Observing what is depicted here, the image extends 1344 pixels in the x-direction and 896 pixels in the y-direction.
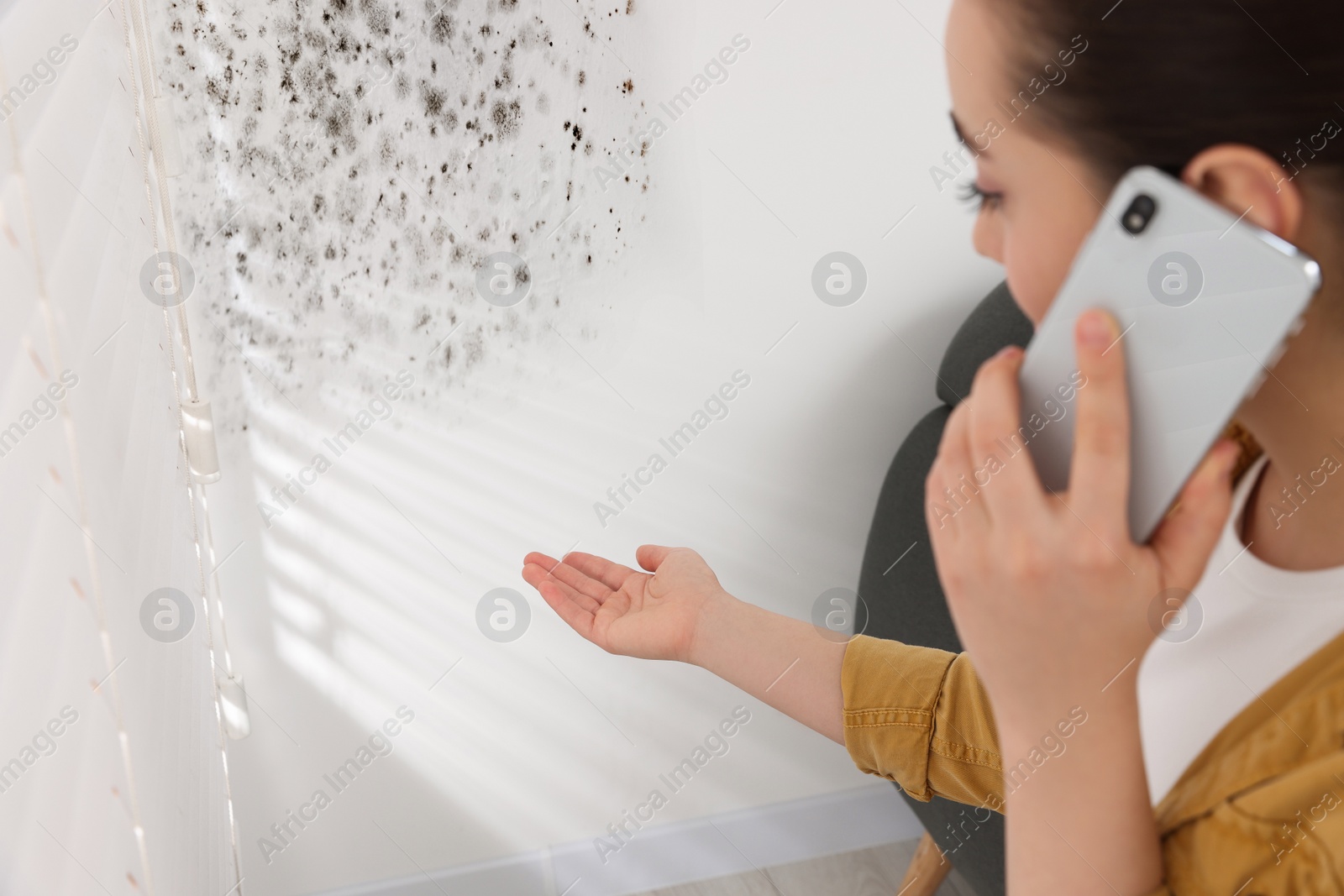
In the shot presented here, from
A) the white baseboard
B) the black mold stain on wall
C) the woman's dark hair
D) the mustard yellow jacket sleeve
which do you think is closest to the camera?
the woman's dark hair

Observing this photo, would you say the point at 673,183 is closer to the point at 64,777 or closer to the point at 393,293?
the point at 393,293

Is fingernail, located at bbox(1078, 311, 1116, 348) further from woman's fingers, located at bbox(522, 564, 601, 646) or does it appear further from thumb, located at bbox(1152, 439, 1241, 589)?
woman's fingers, located at bbox(522, 564, 601, 646)

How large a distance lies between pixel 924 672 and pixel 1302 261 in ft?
1.60

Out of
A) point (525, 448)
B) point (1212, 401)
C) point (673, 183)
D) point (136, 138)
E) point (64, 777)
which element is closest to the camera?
point (64, 777)

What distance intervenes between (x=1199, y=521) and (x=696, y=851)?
4.63 feet

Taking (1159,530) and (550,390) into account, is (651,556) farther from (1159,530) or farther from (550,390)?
(1159,530)

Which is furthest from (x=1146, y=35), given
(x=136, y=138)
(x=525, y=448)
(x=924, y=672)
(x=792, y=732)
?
(x=792, y=732)

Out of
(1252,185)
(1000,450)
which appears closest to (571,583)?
(1000,450)

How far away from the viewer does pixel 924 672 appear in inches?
32.4

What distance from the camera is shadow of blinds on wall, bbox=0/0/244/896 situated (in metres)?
0.34

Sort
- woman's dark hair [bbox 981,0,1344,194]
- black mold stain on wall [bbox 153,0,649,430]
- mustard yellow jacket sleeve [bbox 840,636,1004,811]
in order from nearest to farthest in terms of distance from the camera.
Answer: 1. woman's dark hair [bbox 981,0,1344,194]
2. mustard yellow jacket sleeve [bbox 840,636,1004,811]
3. black mold stain on wall [bbox 153,0,649,430]

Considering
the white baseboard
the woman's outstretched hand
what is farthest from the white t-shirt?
the white baseboard

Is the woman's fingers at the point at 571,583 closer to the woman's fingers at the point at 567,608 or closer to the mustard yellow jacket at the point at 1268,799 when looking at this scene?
the woman's fingers at the point at 567,608

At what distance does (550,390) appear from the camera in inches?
52.3
